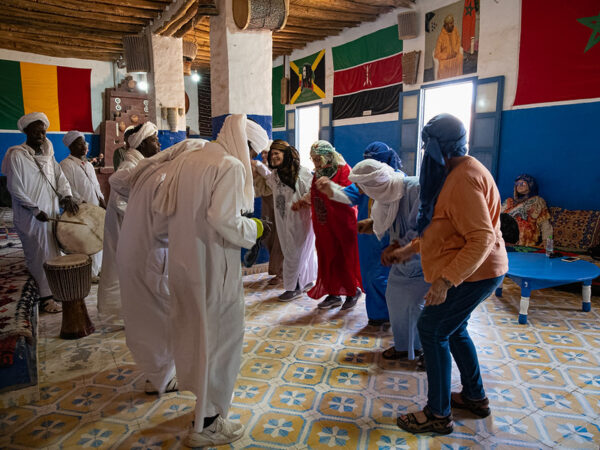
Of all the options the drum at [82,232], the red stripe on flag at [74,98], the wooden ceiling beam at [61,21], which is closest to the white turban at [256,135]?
the drum at [82,232]

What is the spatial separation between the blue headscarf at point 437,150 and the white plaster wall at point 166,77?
5724 millimetres

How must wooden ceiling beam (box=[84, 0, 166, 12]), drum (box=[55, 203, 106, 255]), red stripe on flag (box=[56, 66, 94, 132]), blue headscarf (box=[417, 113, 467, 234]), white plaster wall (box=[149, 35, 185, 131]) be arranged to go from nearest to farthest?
1. blue headscarf (box=[417, 113, 467, 234])
2. drum (box=[55, 203, 106, 255])
3. wooden ceiling beam (box=[84, 0, 166, 12])
4. white plaster wall (box=[149, 35, 185, 131])
5. red stripe on flag (box=[56, 66, 94, 132])

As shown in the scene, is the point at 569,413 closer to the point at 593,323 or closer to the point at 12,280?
the point at 593,323

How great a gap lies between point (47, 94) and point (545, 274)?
1134 centimetres

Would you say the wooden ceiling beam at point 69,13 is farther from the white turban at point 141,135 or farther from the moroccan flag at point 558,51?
the moroccan flag at point 558,51

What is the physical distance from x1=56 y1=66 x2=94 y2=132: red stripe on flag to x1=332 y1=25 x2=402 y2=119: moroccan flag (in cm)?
653

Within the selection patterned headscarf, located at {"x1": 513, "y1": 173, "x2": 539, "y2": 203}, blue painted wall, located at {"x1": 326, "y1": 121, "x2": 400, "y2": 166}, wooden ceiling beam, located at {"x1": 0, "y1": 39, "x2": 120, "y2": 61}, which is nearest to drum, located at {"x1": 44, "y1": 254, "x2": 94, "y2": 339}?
patterned headscarf, located at {"x1": 513, "y1": 173, "x2": 539, "y2": 203}

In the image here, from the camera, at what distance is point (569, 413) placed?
2.31m

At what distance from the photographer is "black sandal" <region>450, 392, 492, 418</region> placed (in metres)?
2.28

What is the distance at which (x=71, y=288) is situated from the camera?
10.5 feet

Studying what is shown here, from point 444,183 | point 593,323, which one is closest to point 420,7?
point 593,323

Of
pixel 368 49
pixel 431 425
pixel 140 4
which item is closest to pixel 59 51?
pixel 140 4

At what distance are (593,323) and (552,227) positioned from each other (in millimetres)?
1824

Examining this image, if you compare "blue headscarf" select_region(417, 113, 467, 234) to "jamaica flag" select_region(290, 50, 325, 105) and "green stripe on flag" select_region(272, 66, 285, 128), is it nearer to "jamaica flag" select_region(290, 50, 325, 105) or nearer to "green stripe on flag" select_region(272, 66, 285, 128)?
"jamaica flag" select_region(290, 50, 325, 105)
